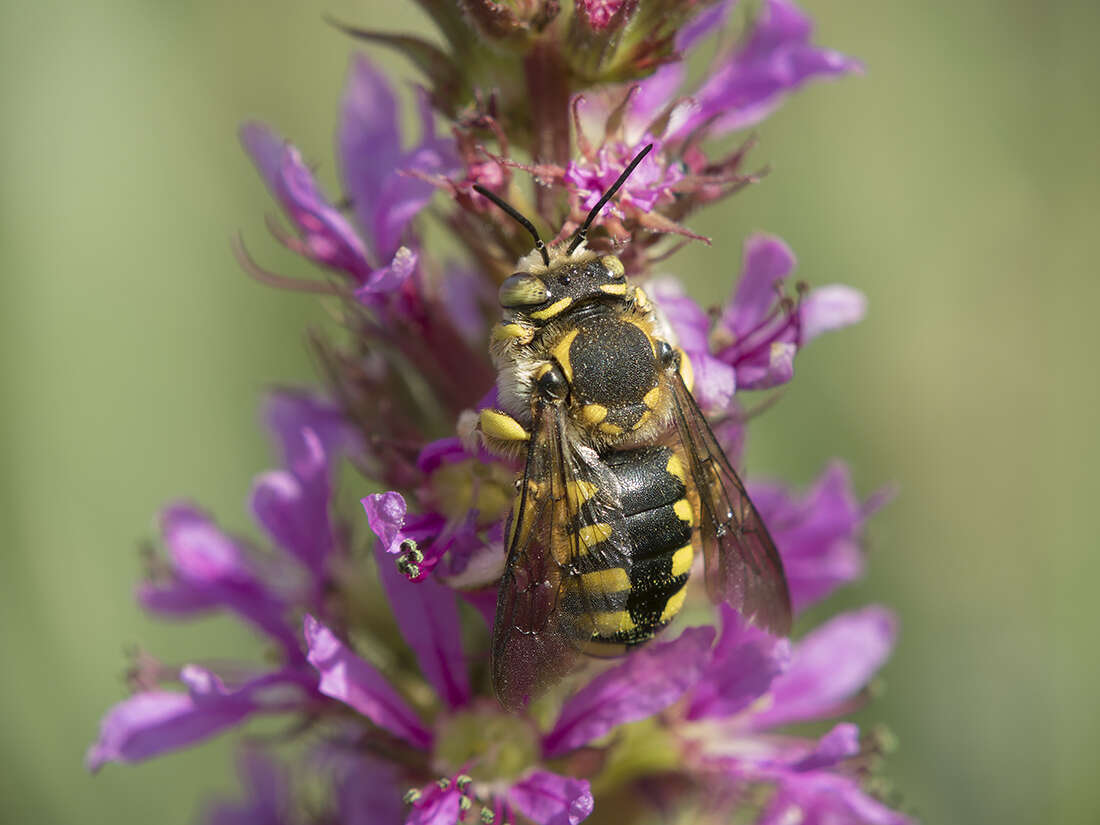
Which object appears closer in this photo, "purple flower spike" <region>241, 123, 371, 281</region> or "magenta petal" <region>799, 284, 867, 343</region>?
"purple flower spike" <region>241, 123, 371, 281</region>

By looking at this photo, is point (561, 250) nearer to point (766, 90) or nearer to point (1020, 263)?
point (766, 90)

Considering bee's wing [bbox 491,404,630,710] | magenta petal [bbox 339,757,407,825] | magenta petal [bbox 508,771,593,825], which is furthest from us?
magenta petal [bbox 339,757,407,825]

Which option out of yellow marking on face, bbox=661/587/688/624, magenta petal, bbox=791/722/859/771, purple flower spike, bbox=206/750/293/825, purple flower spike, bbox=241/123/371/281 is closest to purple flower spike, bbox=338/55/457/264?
purple flower spike, bbox=241/123/371/281

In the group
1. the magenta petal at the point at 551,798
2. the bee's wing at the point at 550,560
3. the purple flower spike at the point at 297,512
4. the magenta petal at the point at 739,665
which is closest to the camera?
the bee's wing at the point at 550,560

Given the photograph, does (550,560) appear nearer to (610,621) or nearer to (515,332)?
(610,621)

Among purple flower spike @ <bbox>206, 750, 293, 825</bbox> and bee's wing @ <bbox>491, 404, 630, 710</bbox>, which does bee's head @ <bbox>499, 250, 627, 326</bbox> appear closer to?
bee's wing @ <bbox>491, 404, 630, 710</bbox>

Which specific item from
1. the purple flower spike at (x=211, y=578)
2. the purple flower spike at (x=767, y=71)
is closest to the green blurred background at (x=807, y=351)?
the purple flower spike at (x=211, y=578)

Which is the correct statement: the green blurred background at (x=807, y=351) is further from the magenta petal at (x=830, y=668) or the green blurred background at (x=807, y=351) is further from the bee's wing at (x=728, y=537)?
the bee's wing at (x=728, y=537)
